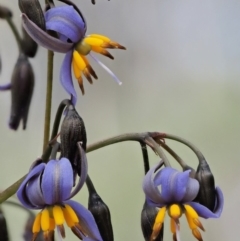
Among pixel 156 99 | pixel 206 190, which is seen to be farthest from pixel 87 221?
pixel 156 99

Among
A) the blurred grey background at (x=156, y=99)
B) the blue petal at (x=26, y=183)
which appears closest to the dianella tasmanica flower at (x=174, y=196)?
the blue petal at (x=26, y=183)

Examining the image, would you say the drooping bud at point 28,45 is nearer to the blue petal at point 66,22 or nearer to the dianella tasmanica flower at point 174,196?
the blue petal at point 66,22

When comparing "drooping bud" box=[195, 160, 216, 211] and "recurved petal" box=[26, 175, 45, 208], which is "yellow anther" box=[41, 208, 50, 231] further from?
"drooping bud" box=[195, 160, 216, 211]

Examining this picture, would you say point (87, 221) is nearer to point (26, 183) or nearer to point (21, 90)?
point (26, 183)

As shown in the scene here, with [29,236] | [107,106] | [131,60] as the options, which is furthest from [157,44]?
[29,236]

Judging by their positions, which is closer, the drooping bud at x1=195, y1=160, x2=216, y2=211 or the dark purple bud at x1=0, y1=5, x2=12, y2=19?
the drooping bud at x1=195, y1=160, x2=216, y2=211

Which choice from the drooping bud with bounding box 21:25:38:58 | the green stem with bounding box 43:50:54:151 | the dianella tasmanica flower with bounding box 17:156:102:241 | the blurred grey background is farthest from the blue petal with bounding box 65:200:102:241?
the blurred grey background
